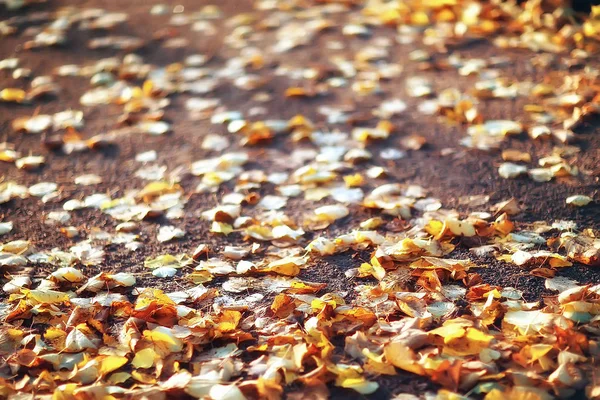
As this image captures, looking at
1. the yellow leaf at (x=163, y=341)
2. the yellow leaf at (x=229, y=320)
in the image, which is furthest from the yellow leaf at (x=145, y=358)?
the yellow leaf at (x=229, y=320)

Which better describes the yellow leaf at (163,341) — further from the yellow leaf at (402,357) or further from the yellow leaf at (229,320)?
the yellow leaf at (402,357)

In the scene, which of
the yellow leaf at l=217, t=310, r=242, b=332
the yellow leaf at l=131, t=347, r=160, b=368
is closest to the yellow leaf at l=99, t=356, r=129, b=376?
the yellow leaf at l=131, t=347, r=160, b=368

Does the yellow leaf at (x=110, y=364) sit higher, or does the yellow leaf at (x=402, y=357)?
the yellow leaf at (x=110, y=364)

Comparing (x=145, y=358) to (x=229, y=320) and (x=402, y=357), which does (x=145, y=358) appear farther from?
(x=402, y=357)

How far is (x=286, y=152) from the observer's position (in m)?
3.74

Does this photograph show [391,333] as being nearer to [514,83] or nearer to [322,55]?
[514,83]

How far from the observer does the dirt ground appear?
110 inches

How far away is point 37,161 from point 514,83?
2916 mm

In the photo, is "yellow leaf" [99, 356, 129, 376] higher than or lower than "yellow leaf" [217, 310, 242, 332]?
higher

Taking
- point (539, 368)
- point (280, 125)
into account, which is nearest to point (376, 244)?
point (539, 368)

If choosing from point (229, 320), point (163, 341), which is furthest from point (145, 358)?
point (229, 320)

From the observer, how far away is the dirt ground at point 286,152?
280 centimetres

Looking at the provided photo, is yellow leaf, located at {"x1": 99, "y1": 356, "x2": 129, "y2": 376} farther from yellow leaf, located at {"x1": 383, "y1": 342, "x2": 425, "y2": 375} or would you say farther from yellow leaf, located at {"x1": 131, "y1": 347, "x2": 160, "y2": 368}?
yellow leaf, located at {"x1": 383, "y1": 342, "x2": 425, "y2": 375}

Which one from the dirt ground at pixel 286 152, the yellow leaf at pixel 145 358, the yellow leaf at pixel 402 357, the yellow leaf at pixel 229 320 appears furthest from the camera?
the dirt ground at pixel 286 152
